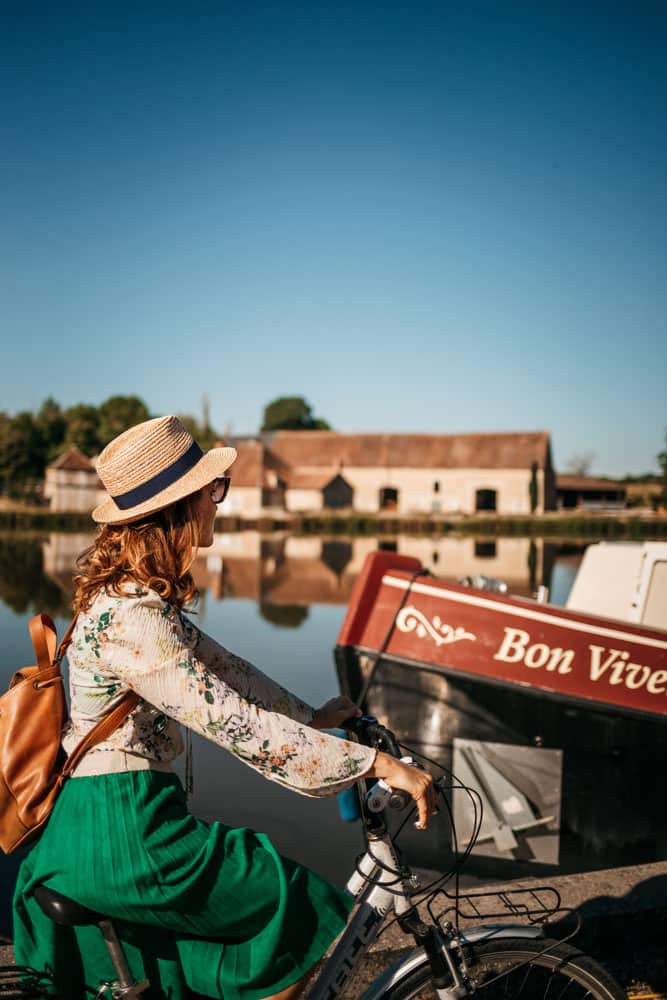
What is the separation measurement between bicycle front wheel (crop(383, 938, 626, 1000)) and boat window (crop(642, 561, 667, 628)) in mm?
5466

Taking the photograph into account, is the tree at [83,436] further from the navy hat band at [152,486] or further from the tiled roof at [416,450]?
the navy hat band at [152,486]

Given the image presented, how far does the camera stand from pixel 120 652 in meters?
1.62

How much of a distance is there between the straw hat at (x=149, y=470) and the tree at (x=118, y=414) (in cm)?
6544

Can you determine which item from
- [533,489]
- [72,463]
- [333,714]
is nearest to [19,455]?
[72,463]

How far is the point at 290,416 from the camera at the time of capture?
10831 cm

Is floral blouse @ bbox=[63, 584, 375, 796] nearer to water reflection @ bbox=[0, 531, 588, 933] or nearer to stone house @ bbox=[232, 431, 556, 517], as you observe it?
water reflection @ bbox=[0, 531, 588, 933]

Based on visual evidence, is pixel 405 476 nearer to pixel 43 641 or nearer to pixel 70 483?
pixel 70 483

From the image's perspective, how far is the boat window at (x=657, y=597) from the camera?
7.05 meters

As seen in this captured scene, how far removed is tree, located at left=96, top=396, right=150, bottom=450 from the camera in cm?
6925

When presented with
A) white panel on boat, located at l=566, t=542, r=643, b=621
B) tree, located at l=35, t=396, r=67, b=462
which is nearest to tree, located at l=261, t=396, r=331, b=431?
tree, located at l=35, t=396, r=67, b=462

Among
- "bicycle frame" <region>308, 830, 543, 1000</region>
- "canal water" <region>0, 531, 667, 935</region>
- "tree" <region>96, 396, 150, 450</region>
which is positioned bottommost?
"canal water" <region>0, 531, 667, 935</region>

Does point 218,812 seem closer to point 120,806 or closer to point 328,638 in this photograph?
point 120,806

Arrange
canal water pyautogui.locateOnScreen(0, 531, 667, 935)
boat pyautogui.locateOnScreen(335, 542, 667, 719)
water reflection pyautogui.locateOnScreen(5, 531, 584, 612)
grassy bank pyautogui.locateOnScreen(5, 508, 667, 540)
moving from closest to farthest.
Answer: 1. boat pyautogui.locateOnScreen(335, 542, 667, 719)
2. canal water pyautogui.locateOnScreen(0, 531, 667, 935)
3. water reflection pyautogui.locateOnScreen(5, 531, 584, 612)
4. grassy bank pyautogui.locateOnScreen(5, 508, 667, 540)

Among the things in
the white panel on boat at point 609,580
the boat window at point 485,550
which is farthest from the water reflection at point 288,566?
the white panel on boat at point 609,580
